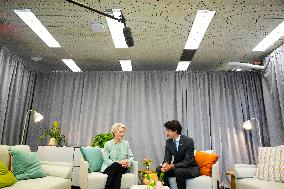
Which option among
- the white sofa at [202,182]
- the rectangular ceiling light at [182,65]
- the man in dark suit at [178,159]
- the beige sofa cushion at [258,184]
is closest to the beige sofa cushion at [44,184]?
the man in dark suit at [178,159]

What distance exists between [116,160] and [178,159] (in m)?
1.07

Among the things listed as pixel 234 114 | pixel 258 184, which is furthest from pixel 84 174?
pixel 234 114

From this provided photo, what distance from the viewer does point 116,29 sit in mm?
4930

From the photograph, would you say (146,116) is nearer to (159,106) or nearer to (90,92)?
(159,106)

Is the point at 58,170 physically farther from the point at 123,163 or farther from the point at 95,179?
the point at 123,163

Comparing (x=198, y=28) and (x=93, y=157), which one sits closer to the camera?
(x=93, y=157)

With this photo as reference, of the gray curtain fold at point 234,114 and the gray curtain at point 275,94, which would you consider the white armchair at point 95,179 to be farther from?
the gray curtain at point 275,94

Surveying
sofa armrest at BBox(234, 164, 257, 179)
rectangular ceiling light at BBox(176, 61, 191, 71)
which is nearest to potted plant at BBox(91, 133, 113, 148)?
rectangular ceiling light at BBox(176, 61, 191, 71)

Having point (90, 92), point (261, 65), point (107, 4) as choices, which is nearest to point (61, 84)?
point (90, 92)

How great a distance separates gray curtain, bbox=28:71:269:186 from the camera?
652 centimetres

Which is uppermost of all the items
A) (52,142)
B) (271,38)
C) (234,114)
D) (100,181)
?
(271,38)

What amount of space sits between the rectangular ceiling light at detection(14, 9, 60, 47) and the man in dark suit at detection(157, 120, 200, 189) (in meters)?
3.06

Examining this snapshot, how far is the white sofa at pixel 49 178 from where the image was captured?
2.95 meters

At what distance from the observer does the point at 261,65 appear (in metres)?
6.46
